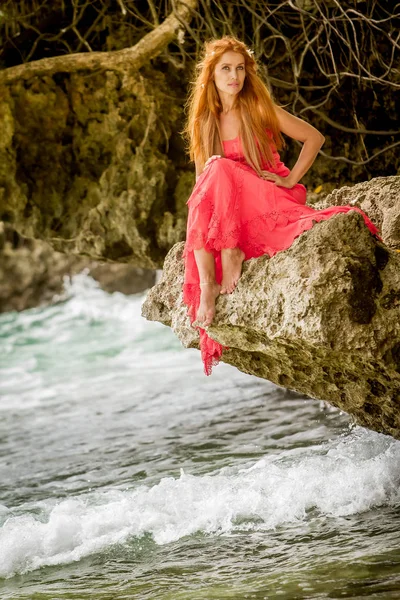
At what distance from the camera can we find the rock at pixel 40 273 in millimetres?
13516

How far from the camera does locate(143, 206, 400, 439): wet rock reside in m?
3.50

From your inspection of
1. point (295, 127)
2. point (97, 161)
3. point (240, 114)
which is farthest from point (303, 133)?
point (97, 161)

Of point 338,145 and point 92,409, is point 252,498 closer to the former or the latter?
point 338,145

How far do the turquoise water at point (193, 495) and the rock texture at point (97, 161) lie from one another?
154 cm

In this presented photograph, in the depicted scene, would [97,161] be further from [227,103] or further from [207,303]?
[207,303]

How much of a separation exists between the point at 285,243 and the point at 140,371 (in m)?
6.27

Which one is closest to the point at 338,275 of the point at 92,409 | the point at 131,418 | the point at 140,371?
the point at 131,418

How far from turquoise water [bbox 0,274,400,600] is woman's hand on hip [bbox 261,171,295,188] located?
1.56m

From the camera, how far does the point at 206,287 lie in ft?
12.9

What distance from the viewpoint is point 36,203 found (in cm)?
738

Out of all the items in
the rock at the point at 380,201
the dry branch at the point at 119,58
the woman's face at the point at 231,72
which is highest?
the dry branch at the point at 119,58

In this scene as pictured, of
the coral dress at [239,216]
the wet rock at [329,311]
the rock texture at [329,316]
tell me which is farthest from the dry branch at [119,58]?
the wet rock at [329,311]

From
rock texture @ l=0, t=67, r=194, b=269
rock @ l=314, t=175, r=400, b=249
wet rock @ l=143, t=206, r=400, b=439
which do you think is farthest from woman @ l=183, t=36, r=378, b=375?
rock texture @ l=0, t=67, r=194, b=269

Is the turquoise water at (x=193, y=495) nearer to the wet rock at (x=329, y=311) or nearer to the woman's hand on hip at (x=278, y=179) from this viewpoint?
the wet rock at (x=329, y=311)
